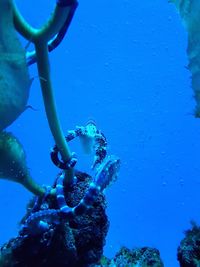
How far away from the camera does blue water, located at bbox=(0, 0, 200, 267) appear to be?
3206 cm

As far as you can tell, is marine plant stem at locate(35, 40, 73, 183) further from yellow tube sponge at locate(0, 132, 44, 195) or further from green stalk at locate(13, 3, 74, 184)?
yellow tube sponge at locate(0, 132, 44, 195)

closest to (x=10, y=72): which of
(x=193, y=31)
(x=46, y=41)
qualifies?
(x=46, y=41)

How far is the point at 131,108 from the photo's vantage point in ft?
117

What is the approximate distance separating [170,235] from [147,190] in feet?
15.0

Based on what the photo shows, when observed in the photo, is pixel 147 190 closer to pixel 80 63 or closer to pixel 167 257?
pixel 167 257

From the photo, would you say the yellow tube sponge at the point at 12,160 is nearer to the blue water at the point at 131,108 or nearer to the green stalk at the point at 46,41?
the green stalk at the point at 46,41

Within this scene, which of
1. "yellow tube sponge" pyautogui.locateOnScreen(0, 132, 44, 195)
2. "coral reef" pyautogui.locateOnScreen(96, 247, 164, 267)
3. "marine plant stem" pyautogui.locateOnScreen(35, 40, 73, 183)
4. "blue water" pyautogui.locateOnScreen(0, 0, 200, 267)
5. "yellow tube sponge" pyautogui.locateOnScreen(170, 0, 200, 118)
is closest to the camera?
"marine plant stem" pyautogui.locateOnScreen(35, 40, 73, 183)

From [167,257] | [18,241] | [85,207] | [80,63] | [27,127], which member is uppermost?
[80,63]

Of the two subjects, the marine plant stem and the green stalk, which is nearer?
the green stalk

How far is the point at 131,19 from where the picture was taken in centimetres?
3250

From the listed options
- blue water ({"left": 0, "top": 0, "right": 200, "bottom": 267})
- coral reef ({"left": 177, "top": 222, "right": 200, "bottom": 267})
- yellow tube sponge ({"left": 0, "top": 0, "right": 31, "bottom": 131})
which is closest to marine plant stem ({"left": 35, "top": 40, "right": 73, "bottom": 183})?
yellow tube sponge ({"left": 0, "top": 0, "right": 31, "bottom": 131})

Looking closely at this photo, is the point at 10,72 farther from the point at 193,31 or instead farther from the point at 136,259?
the point at 193,31

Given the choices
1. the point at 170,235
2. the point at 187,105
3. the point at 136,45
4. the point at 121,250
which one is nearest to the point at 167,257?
the point at 170,235

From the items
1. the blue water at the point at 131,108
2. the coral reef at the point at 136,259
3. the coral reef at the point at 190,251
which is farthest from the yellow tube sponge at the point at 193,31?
the blue water at the point at 131,108
